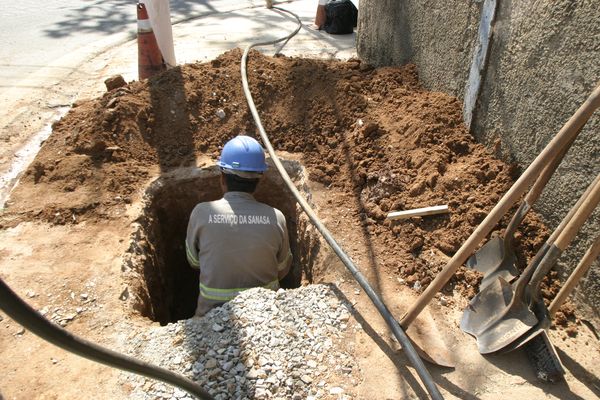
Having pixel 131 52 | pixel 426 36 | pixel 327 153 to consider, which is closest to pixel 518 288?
pixel 327 153

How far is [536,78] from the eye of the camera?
10.4ft

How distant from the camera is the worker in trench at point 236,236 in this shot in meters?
3.16

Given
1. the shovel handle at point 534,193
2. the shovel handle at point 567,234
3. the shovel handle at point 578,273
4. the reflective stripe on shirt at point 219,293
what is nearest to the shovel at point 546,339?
the shovel handle at point 578,273

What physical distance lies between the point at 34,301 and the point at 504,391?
3.00 metres

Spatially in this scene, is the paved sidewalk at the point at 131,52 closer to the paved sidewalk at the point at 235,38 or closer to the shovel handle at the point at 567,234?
the paved sidewalk at the point at 235,38

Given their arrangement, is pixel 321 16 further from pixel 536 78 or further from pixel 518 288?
pixel 518 288

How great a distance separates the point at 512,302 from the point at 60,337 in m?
2.41

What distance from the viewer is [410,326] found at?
2.88 m

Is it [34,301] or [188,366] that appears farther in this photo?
[34,301]

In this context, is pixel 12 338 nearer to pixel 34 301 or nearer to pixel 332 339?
pixel 34 301

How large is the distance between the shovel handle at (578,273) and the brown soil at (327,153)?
0.25 m

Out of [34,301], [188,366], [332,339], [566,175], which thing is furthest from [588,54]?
[34,301]

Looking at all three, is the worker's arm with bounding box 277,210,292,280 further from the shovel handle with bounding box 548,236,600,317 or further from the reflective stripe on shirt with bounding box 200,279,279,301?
the shovel handle with bounding box 548,236,600,317

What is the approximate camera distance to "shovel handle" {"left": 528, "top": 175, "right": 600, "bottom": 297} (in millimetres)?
2312
